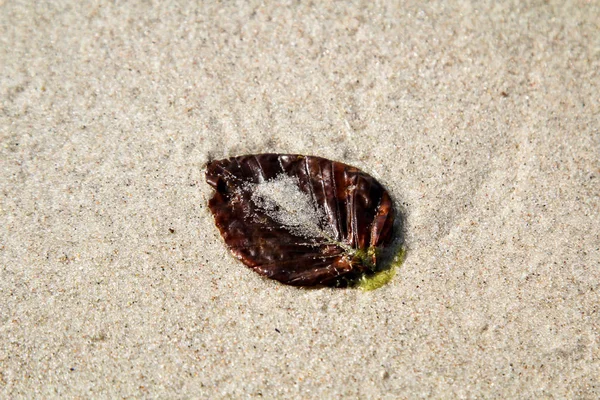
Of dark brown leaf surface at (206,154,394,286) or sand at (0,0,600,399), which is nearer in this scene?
sand at (0,0,600,399)

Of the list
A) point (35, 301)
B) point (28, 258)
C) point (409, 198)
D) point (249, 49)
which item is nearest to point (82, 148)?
point (28, 258)

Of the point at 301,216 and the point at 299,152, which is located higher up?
the point at 299,152

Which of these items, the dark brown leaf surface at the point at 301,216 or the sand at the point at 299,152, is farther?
the dark brown leaf surface at the point at 301,216

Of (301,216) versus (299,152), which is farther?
(299,152)

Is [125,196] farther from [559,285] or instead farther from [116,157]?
[559,285]
